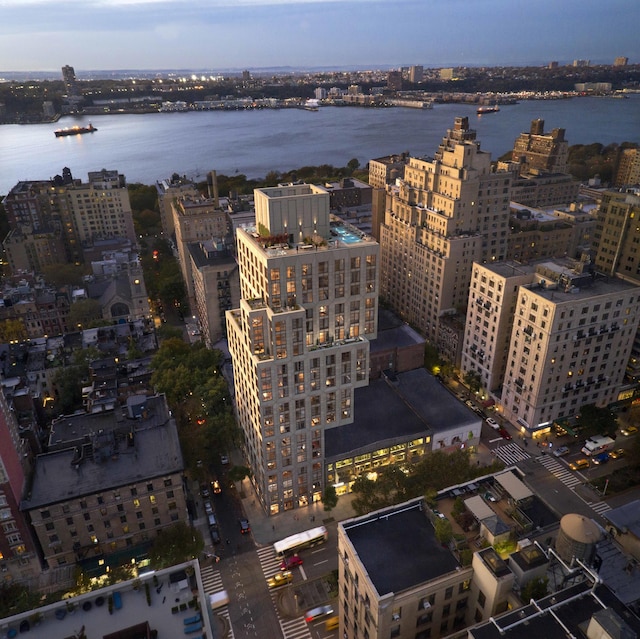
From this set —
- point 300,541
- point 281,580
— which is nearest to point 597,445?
point 300,541

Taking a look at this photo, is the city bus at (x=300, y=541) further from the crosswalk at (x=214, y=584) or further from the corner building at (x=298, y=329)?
the crosswalk at (x=214, y=584)

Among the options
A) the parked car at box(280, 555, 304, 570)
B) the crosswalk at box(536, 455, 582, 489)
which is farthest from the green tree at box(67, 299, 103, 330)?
the crosswalk at box(536, 455, 582, 489)

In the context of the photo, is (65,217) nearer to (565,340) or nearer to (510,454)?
(510,454)

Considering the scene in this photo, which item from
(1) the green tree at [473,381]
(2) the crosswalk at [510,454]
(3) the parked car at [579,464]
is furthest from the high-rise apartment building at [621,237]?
(2) the crosswalk at [510,454]

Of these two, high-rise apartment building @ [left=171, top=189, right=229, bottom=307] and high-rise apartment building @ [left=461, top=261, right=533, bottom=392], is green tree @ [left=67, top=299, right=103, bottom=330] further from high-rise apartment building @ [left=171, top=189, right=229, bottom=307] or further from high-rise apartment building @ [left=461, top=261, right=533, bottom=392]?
high-rise apartment building @ [left=461, top=261, right=533, bottom=392]

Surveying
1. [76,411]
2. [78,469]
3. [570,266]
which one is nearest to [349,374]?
[78,469]

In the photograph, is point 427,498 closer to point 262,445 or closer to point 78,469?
point 262,445
